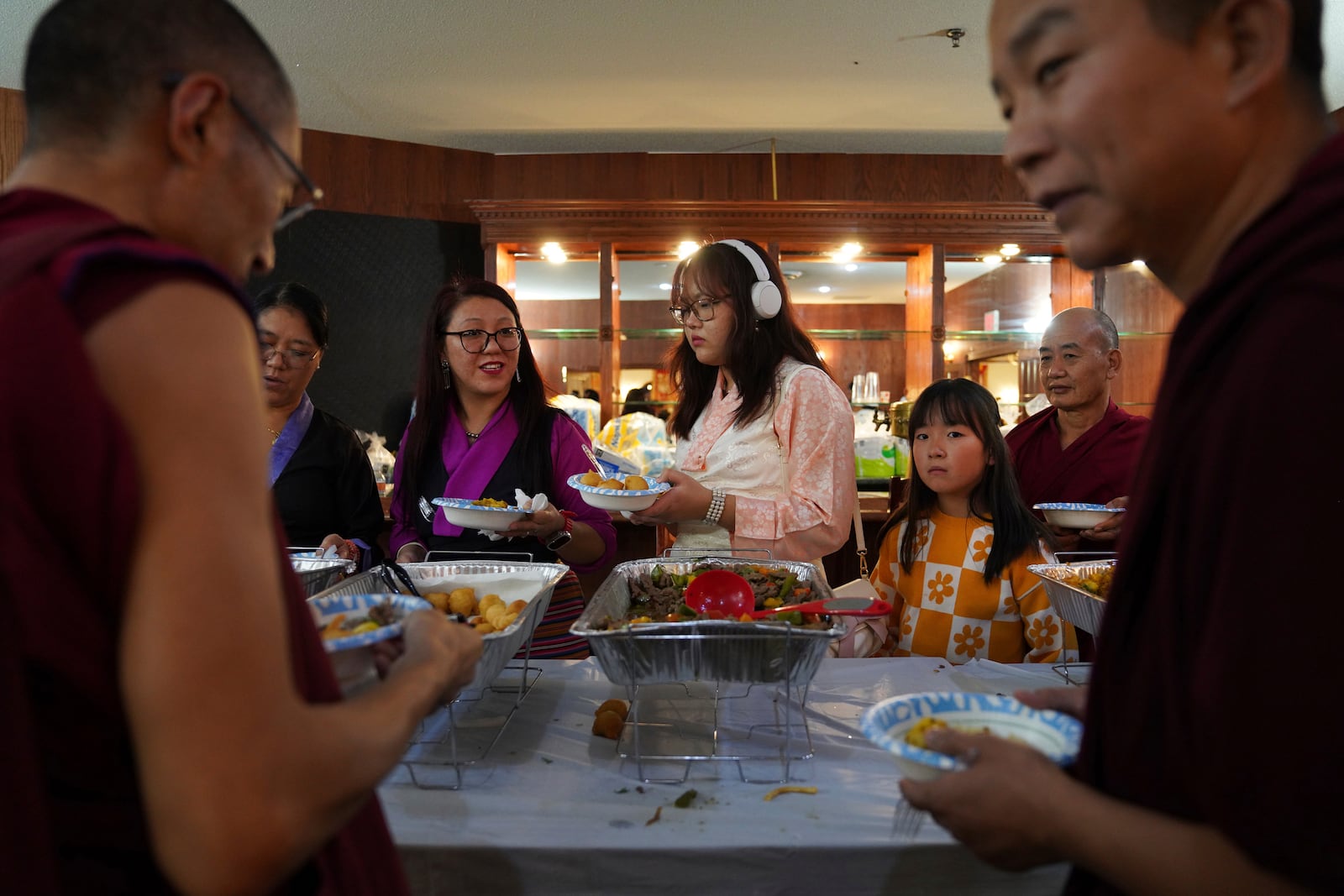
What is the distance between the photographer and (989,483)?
222cm

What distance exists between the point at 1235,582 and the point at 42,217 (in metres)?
0.85

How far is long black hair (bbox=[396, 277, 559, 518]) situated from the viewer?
94.1 inches

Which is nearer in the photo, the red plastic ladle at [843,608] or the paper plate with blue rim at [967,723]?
the paper plate with blue rim at [967,723]

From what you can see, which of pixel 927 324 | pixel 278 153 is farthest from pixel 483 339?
pixel 927 324

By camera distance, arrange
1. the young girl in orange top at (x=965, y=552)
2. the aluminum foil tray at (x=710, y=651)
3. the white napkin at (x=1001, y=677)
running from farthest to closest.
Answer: the young girl in orange top at (x=965, y=552), the white napkin at (x=1001, y=677), the aluminum foil tray at (x=710, y=651)

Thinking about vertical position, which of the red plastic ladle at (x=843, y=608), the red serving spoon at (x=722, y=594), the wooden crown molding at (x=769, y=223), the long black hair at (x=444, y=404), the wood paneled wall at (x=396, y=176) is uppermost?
the wood paneled wall at (x=396, y=176)

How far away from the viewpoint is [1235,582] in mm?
555

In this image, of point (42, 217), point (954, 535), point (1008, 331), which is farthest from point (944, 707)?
point (1008, 331)

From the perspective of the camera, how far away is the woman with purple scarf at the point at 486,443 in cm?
231

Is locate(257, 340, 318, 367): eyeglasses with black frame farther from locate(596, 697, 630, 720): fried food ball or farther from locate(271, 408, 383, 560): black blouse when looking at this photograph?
locate(596, 697, 630, 720): fried food ball

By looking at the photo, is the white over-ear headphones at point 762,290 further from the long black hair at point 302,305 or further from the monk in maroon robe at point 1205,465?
the monk in maroon robe at point 1205,465

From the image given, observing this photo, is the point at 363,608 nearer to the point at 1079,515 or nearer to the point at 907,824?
the point at 907,824

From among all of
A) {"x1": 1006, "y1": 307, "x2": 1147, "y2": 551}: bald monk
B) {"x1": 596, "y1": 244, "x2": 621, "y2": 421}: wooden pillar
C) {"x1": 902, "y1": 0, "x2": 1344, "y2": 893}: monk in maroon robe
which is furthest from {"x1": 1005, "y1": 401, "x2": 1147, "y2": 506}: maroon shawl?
{"x1": 596, "y1": 244, "x2": 621, "y2": 421}: wooden pillar

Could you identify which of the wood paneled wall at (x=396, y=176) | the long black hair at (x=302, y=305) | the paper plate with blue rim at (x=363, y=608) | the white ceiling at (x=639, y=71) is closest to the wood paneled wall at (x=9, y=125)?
the white ceiling at (x=639, y=71)
